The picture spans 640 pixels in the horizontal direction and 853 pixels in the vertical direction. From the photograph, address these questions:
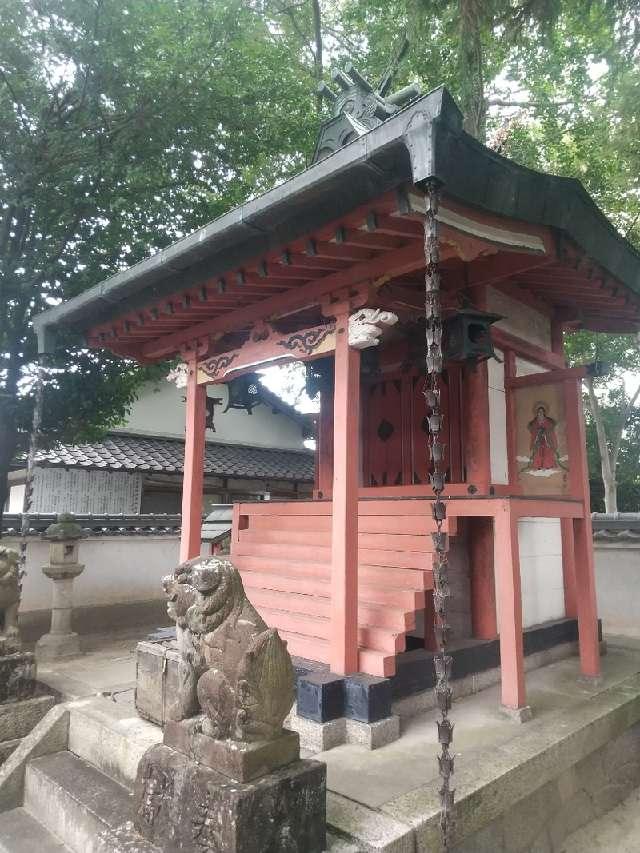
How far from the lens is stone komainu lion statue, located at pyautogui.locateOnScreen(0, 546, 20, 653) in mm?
5004

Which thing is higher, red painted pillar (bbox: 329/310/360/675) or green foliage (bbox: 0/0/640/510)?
green foliage (bbox: 0/0/640/510)

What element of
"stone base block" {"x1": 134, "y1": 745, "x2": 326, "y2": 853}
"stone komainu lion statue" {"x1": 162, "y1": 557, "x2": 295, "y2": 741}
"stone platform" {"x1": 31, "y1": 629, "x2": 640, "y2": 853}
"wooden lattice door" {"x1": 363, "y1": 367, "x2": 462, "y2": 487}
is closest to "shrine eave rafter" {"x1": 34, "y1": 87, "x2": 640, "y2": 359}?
"wooden lattice door" {"x1": 363, "y1": 367, "x2": 462, "y2": 487}

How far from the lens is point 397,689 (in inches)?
177

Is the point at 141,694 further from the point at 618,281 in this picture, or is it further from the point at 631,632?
the point at 631,632

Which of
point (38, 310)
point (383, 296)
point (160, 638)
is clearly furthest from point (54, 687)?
point (383, 296)

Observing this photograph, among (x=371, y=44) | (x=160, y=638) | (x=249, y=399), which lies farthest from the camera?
(x=371, y=44)

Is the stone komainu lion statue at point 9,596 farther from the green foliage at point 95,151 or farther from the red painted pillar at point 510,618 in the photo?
the red painted pillar at point 510,618

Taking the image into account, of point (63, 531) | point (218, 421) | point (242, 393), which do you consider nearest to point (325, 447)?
point (242, 393)

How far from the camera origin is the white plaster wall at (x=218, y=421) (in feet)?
52.4

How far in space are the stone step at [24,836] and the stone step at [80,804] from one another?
41mm

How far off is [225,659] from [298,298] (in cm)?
345

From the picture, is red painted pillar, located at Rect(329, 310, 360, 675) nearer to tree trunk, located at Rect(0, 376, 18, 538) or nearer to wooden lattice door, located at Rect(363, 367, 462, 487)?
wooden lattice door, located at Rect(363, 367, 462, 487)

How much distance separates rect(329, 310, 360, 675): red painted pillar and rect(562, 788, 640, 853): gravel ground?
2144mm

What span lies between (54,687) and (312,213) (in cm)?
514
